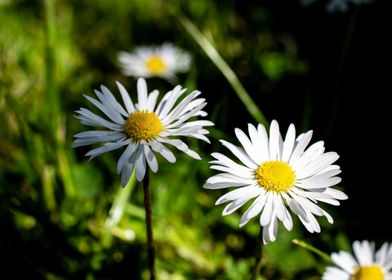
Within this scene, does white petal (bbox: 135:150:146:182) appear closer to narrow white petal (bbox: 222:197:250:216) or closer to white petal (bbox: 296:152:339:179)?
narrow white petal (bbox: 222:197:250:216)

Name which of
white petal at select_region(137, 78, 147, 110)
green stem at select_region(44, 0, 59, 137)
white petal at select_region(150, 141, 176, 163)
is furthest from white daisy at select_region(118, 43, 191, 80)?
white petal at select_region(150, 141, 176, 163)

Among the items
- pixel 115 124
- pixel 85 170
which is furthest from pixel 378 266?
pixel 85 170

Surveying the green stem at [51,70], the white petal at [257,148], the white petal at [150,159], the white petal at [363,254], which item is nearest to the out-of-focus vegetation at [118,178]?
the green stem at [51,70]

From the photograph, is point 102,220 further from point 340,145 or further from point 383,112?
point 383,112

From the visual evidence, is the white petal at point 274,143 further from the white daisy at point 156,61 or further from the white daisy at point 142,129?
the white daisy at point 156,61

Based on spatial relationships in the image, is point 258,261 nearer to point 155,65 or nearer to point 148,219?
point 148,219

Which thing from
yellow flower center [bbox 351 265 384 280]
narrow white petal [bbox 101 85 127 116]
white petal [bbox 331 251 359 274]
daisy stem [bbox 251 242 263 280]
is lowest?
daisy stem [bbox 251 242 263 280]
